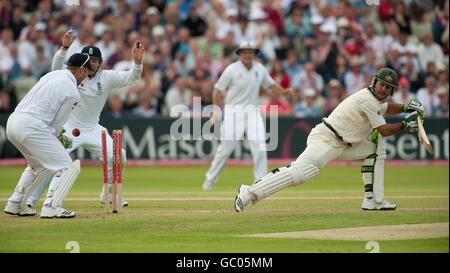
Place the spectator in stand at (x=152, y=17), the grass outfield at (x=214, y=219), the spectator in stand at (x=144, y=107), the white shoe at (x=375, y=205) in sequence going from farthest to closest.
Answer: the spectator in stand at (x=152, y=17), the spectator in stand at (x=144, y=107), the white shoe at (x=375, y=205), the grass outfield at (x=214, y=219)

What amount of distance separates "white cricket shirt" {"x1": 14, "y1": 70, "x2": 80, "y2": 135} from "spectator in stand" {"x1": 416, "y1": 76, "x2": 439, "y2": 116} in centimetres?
1236

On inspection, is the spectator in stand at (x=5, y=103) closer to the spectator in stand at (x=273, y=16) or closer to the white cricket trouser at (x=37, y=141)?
the spectator in stand at (x=273, y=16)

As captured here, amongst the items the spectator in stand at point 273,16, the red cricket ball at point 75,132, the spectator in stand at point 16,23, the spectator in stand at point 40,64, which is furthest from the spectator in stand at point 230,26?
the red cricket ball at point 75,132

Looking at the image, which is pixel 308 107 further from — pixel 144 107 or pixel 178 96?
pixel 144 107

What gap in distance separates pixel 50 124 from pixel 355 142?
3623mm

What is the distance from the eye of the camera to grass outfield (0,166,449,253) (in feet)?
23.0

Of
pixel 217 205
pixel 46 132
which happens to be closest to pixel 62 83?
pixel 46 132

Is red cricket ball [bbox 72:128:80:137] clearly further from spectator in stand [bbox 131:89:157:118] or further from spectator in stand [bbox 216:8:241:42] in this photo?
spectator in stand [bbox 216:8:241:42]

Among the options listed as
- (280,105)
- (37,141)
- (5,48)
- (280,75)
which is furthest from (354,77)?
(37,141)

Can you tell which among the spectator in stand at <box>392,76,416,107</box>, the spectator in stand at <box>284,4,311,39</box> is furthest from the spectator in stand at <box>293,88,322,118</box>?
the spectator in stand at <box>284,4,311,39</box>

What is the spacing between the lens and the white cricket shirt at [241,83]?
1298 centimetres

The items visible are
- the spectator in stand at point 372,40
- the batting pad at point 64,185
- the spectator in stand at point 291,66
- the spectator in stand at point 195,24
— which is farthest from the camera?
the spectator in stand at point 195,24

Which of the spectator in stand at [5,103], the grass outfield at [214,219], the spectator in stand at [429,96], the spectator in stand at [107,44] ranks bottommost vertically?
the grass outfield at [214,219]

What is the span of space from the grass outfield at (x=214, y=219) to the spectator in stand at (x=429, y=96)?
485 centimetres
